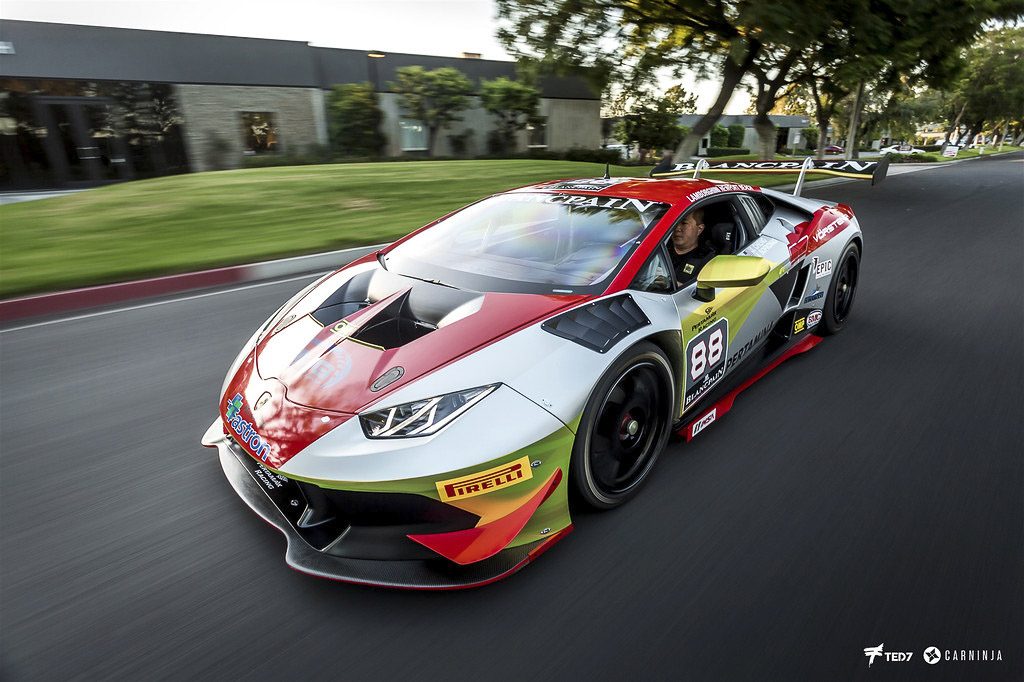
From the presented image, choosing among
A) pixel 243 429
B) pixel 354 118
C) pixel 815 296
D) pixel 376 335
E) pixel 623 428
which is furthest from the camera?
pixel 354 118

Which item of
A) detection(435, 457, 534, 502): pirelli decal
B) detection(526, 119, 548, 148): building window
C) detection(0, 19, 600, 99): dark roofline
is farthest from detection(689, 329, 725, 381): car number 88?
detection(526, 119, 548, 148): building window

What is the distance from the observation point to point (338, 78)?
80.7 feet

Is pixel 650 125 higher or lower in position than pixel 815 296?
higher

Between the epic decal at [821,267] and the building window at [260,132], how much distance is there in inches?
916

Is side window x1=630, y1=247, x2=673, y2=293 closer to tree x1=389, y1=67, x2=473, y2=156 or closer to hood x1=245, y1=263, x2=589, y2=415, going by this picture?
hood x1=245, y1=263, x2=589, y2=415

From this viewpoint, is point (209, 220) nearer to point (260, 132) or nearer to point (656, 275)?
point (656, 275)

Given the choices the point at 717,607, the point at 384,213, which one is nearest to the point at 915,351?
the point at 717,607

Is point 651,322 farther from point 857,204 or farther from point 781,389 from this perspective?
point 857,204

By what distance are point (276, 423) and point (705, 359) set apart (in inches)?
75.9

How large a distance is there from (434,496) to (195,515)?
1.20 metres

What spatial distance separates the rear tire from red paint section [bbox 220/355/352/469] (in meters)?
3.61

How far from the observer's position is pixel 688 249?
307cm

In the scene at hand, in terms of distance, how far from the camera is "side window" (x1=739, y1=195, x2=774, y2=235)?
Result: 362 centimetres

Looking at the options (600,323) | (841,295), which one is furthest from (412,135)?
(600,323)
